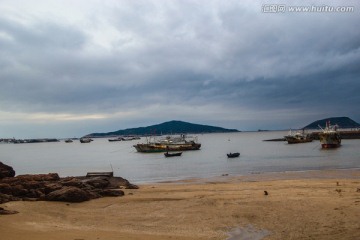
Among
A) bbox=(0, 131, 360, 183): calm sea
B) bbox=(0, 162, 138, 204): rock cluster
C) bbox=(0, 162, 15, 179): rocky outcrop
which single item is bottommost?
bbox=(0, 131, 360, 183): calm sea

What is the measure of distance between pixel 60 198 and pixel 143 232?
6282 mm

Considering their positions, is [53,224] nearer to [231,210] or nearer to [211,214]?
[211,214]

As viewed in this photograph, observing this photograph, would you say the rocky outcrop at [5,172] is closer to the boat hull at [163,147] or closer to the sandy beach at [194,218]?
the sandy beach at [194,218]

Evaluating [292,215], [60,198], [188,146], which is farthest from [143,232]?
[188,146]

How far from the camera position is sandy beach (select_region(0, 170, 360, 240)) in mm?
9844

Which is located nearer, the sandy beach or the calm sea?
the sandy beach

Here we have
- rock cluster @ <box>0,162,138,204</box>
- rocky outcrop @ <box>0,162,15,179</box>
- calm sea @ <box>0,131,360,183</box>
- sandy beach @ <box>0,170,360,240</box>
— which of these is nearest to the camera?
sandy beach @ <box>0,170,360,240</box>

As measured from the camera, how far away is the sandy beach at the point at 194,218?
9.84 m

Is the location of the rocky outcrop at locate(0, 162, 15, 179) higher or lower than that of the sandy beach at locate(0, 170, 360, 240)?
higher

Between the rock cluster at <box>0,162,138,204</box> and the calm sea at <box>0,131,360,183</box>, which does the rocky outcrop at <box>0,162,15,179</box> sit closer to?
the rock cluster at <box>0,162,138,204</box>

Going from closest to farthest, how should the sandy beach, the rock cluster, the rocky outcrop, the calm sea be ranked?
the sandy beach
the rock cluster
the rocky outcrop
the calm sea

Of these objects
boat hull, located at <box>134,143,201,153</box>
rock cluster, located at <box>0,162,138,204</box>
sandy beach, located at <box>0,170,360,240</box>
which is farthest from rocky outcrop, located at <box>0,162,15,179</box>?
boat hull, located at <box>134,143,201,153</box>

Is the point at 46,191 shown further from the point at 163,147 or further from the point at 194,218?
the point at 163,147

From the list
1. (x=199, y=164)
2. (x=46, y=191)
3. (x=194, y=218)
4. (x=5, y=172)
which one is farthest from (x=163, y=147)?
(x=194, y=218)
